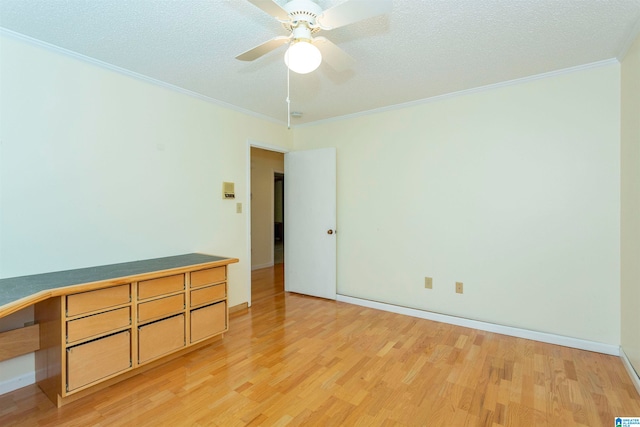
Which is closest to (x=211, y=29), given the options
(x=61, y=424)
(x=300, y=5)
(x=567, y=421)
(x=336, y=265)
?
(x=300, y=5)

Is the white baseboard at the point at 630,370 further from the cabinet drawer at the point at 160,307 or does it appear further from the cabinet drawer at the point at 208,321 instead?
the cabinet drawer at the point at 160,307

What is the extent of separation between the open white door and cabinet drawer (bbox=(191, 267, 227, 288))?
151 centimetres

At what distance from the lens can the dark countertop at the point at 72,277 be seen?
1560 millimetres

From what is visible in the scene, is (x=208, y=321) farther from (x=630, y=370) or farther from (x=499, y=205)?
(x=630, y=370)

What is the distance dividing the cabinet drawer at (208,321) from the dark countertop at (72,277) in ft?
1.31

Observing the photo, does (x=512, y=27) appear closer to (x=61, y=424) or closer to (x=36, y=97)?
(x=36, y=97)

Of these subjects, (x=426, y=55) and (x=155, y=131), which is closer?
(x=426, y=55)

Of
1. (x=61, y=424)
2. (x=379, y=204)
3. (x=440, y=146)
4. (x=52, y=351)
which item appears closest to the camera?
(x=61, y=424)

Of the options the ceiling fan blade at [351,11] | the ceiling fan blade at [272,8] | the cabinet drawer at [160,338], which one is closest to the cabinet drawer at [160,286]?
the cabinet drawer at [160,338]

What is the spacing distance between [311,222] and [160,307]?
7.12 feet

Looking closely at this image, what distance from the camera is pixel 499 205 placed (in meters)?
2.83

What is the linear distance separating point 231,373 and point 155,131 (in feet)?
7.21

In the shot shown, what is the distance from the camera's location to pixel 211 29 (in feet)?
6.30

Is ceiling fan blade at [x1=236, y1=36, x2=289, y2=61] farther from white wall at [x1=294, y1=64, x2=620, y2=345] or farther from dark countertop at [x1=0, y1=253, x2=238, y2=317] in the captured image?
white wall at [x1=294, y1=64, x2=620, y2=345]
